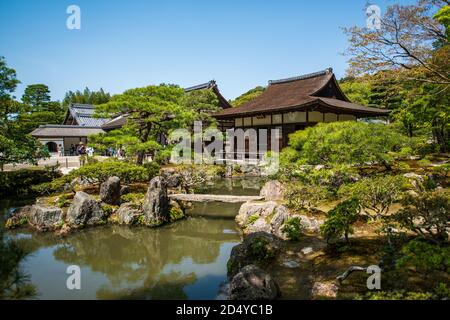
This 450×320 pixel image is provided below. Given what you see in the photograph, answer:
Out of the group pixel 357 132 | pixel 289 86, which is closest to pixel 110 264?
pixel 357 132

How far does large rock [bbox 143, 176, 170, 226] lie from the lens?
10.6 m

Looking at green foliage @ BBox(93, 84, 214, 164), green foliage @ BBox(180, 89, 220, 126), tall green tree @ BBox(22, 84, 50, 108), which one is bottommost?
green foliage @ BBox(93, 84, 214, 164)

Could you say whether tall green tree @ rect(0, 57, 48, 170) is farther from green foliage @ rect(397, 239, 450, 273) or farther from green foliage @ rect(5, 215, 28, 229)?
green foliage @ rect(397, 239, 450, 273)

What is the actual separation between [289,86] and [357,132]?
16705 mm

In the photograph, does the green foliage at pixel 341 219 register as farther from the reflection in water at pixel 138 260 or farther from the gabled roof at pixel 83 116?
the gabled roof at pixel 83 116

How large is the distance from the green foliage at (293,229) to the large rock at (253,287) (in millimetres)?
2852

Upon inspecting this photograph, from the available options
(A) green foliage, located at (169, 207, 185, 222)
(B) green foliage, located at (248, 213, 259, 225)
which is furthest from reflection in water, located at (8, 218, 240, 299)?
(B) green foliage, located at (248, 213, 259, 225)

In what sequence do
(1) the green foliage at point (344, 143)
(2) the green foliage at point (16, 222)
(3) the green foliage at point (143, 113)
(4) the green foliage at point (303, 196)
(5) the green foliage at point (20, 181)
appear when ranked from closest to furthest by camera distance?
(1) the green foliage at point (344, 143) → (4) the green foliage at point (303, 196) → (2) the green foliage at point (16, 222) → (3) the green foliage at point (143, 113) → (5) the green foliage at point (20, 181)

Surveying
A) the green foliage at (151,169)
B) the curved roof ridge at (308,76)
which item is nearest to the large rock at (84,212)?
the green foliage at (151,169)

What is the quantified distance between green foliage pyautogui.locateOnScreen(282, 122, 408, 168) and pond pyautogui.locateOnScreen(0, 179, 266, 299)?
3.83m

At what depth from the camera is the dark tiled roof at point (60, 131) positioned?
32.4 m

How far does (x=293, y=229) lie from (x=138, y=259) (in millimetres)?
4401

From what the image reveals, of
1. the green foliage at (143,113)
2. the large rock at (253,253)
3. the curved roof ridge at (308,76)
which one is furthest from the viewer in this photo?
the curved roof ridge at (308,76)
